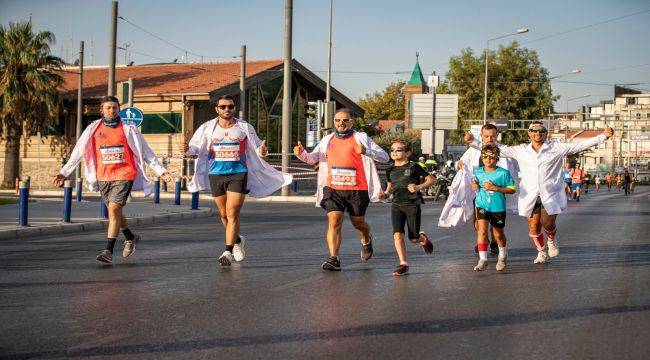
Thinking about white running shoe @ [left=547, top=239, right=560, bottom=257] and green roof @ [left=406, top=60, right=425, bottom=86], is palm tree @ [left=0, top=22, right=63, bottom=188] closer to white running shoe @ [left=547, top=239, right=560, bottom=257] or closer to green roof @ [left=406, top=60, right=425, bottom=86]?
white running shoe @ [left=547, top=239, right=560, bottom=257]

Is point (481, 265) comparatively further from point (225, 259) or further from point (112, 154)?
point (112, 154)

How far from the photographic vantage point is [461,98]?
269ft

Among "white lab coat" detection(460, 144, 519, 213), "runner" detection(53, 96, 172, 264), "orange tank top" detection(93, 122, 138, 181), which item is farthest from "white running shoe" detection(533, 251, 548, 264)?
"orange tank top" detection(93, 122, 138, 181)

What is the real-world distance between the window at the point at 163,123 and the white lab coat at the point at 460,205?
3044 cm

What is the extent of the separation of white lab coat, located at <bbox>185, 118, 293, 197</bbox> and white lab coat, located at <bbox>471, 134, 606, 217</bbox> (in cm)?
254

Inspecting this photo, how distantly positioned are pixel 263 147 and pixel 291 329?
4.26 meters

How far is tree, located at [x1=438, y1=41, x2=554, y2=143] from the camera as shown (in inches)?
3169

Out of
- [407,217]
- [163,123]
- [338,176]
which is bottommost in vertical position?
[407,217]

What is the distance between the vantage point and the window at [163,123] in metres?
41.3

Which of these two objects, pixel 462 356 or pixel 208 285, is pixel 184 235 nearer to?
pixel 208 285

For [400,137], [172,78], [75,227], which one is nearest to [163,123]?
[172,78]

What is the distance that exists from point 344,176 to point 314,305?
2.86m

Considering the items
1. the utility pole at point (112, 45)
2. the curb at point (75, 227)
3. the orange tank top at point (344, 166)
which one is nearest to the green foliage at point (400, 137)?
the utility pole at point (112, 45)

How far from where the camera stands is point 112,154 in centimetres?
1077
